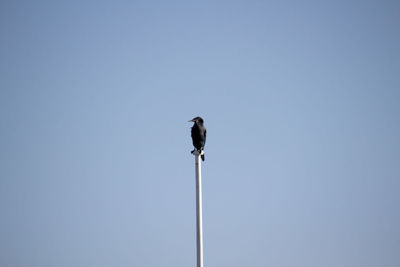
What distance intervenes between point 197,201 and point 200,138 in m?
2.68

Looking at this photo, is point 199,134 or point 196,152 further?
point 199,134

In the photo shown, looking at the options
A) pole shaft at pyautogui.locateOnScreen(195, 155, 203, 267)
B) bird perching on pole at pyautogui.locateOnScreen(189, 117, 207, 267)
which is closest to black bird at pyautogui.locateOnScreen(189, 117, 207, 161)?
bird perching on pole at pyautogui.locateOnScreen(189, 117, 207, 267)

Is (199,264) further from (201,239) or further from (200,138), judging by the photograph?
(200,138)

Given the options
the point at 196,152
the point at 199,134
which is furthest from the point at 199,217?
the point at 199,134

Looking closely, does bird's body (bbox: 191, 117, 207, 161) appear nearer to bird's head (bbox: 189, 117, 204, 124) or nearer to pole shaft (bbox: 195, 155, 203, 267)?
bird's head (bbox: 189, 117, 204, 124)

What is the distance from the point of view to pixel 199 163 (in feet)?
83.7

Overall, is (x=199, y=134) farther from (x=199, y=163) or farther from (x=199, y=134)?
(x=199, y=163)

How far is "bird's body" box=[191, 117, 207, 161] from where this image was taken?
26781 millimetres

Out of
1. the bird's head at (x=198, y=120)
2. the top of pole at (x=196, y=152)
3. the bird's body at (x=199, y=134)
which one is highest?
the bird's head at (x=198, y=120)

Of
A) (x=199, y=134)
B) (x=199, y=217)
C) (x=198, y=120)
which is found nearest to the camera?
(x=199, y=217)

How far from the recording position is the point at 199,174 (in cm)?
2522

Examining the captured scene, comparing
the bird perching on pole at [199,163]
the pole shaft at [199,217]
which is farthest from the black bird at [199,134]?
the pole shaft at [199,217]

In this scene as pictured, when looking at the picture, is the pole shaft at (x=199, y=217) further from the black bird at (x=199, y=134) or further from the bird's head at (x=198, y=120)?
the bird's head at (x=198, y=120)

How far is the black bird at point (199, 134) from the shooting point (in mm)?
26792
